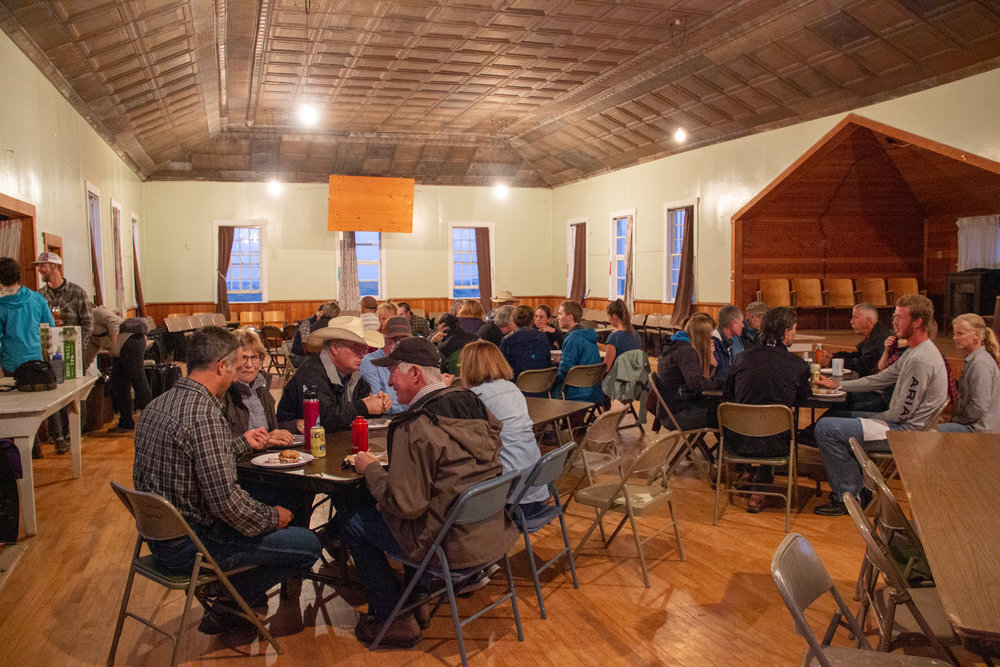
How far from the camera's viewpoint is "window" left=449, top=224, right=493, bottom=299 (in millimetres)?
17516

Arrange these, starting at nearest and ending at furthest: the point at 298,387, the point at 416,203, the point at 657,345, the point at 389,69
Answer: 1. the point at 298,387
2. the point at 389,69
3. the point at 657,345
4. the point at 416,203

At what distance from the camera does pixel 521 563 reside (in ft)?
13.9

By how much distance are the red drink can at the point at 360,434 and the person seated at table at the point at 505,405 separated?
0.51 m

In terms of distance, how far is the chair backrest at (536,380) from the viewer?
6.07m

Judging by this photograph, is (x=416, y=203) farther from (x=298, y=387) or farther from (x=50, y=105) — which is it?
(x=298, y=387)

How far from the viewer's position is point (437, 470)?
115 inches

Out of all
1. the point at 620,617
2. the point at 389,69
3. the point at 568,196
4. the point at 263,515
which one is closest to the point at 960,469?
the point at 620,617

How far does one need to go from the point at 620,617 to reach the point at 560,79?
31.0 feet

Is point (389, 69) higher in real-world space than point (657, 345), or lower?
higher

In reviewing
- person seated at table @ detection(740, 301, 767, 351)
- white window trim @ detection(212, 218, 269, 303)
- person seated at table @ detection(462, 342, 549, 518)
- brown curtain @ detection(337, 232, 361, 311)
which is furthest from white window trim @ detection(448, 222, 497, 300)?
person seated at table @ detection(462, 342, 549, 518)

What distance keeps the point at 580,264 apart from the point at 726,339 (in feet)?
A: 34.4

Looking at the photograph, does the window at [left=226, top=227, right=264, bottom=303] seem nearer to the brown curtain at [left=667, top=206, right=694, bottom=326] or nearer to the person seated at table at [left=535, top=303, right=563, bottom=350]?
the brown curtain at [left=667, top=206, right=694, bottom=326]

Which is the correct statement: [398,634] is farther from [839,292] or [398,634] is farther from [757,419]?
[839,292]

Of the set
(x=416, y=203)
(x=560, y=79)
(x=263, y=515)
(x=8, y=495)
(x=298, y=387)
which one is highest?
(x=560, y=79)
